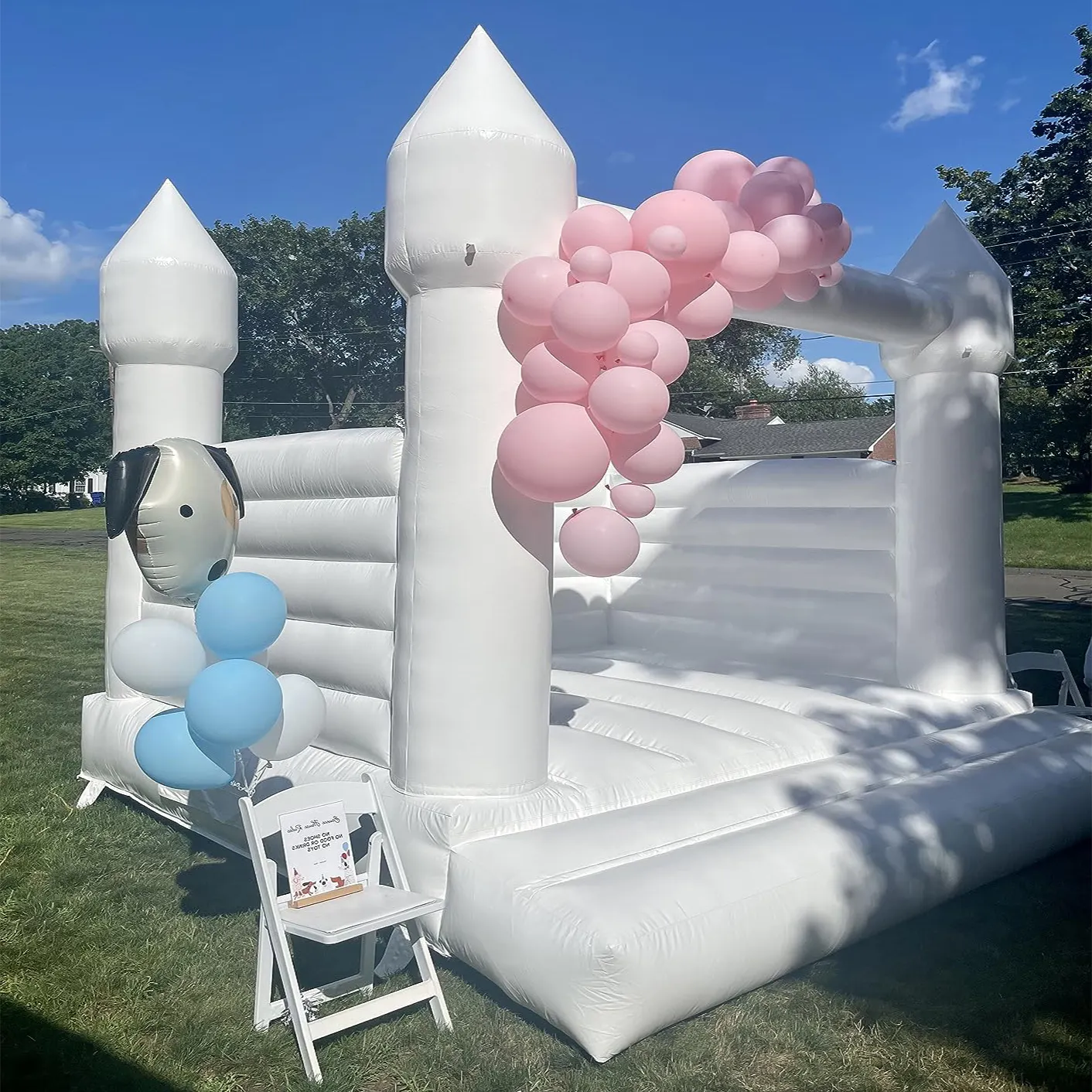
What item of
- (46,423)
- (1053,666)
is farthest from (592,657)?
(46,423)

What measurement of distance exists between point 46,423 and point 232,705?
3714 centimetres

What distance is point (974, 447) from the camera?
478 cm

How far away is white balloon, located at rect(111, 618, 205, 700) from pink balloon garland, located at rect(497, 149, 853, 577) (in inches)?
44.2

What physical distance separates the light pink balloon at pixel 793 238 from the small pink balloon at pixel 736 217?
0.06 meters

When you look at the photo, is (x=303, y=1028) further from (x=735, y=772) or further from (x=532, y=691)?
(x=735, y=772)

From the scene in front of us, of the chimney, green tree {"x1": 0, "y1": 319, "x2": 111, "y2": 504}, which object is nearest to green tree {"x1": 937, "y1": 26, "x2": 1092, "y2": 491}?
the chimney

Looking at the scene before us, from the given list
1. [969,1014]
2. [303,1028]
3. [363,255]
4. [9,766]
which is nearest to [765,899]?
[969,1014]

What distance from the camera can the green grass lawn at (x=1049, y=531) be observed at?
18953 mm

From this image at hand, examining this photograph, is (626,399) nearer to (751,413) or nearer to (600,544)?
(600,544)

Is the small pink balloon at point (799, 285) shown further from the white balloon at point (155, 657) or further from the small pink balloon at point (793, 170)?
the white balloon at point (155, 657)

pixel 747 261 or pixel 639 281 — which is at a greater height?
pixel 747 261

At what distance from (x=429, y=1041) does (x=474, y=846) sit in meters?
0.54

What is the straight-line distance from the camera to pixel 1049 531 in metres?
21.0

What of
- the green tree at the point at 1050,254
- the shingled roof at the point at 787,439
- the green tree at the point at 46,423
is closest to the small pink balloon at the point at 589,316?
the green tree at the point at 1050,254
